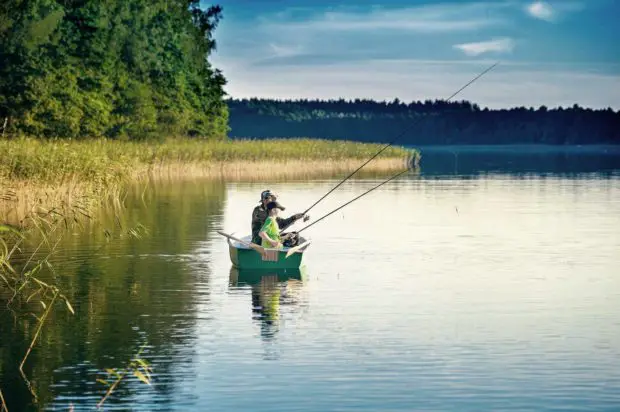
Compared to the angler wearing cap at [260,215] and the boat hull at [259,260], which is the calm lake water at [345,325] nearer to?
the boat hull at [259,260]

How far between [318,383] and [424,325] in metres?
3.68

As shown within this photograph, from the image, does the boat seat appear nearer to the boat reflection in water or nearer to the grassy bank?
the boat reflection in water

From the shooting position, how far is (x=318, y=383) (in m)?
12.3

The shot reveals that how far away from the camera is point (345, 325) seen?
15.7 meters

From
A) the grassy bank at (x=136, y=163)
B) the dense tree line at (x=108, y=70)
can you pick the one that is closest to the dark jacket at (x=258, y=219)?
the grassy bank at (x=136, y=163)

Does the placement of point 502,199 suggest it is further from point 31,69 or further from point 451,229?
point 31,69

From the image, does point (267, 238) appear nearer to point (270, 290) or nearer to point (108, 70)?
point (270, 290)

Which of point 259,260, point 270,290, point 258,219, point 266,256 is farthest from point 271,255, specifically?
point 270,290

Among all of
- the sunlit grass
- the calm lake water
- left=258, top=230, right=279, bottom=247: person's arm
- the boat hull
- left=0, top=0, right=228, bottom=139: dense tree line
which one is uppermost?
left=0, top=0, right=228, bottom=139: dense tree line

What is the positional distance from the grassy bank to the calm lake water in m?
1.54

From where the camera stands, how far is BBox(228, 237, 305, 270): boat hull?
2109 cm

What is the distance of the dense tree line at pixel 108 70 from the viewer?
183 ft

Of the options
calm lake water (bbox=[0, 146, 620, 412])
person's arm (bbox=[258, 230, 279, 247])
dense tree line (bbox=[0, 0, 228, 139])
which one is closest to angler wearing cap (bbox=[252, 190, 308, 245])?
person's arm (bbox=[258, 230, 279, 247])

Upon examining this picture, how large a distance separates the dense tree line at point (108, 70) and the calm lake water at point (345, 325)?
26033 mm
